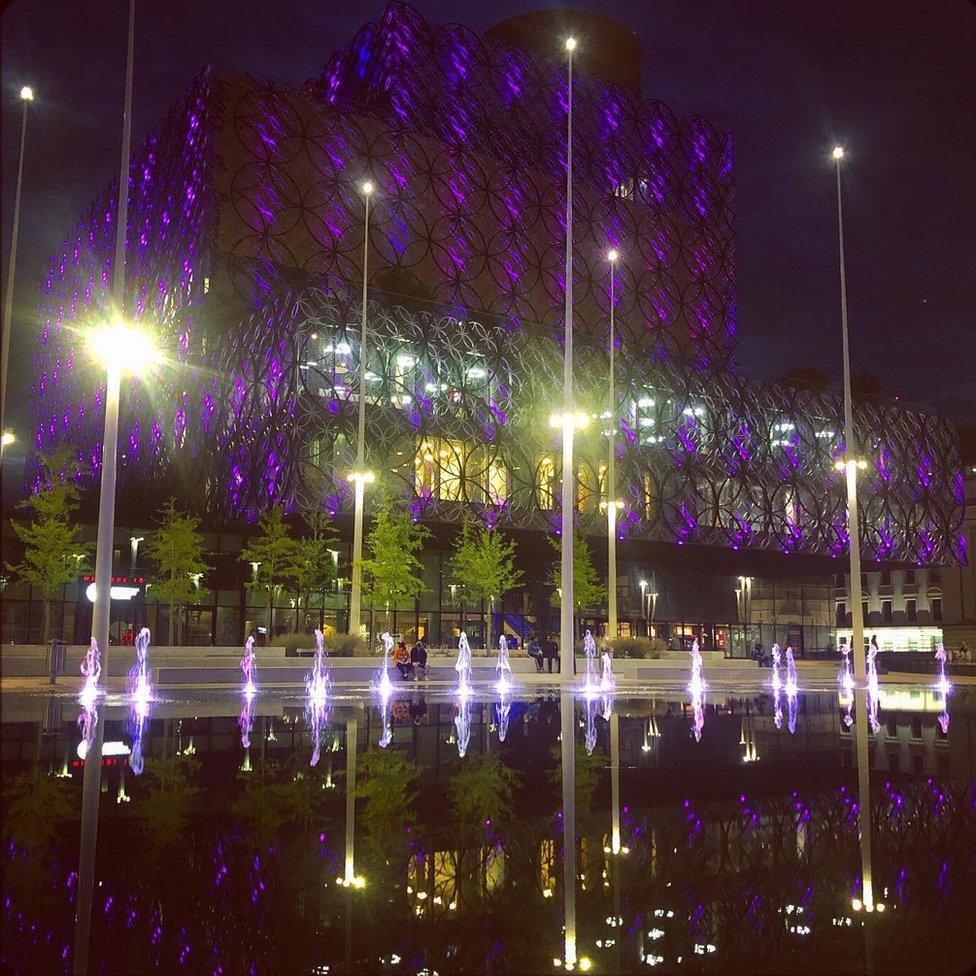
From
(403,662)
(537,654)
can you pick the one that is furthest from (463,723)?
(537,654)

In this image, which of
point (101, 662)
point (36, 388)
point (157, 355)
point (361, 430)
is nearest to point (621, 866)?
point (101, 662)

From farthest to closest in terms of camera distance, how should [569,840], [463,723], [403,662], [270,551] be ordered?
[270,551] < [403,662] < [463,723] < [569,840]

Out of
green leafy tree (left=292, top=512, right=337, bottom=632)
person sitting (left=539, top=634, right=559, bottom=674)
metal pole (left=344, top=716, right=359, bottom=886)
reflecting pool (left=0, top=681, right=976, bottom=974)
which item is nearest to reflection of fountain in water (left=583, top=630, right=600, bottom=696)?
person sitting (left=539, top=634, right=559, bottom=674)

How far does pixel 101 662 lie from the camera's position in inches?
949

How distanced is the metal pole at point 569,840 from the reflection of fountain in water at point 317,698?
2.97 m

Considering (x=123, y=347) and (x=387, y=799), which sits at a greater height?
(x=123, y=347)

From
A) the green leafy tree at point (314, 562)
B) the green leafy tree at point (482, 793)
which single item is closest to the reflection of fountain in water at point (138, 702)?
the green leafy tree at point (482, 793)

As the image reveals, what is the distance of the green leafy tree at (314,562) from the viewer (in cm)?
5084

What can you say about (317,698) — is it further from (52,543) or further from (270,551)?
(52,543)

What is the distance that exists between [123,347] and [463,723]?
1419 cm

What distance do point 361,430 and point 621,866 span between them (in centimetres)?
3666

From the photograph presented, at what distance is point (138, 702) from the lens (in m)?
23.4

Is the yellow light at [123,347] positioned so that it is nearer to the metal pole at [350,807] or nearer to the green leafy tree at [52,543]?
the green leafy tree at [52,543]

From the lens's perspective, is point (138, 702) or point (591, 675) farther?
point (591, 675)
